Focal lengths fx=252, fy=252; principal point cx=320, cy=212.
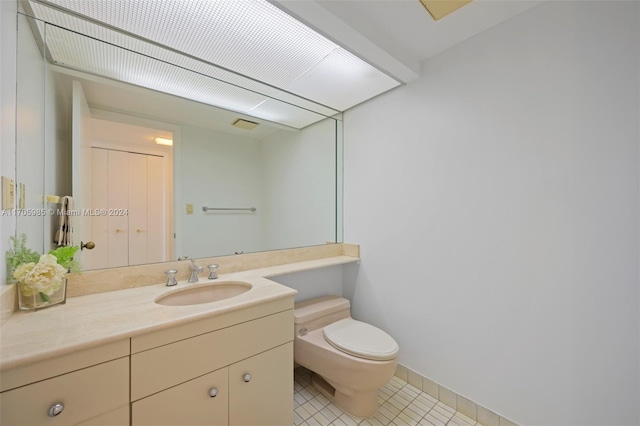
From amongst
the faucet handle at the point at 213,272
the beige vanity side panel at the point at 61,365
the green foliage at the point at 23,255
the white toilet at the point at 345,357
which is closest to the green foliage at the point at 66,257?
the green foliage at the point at 23,255

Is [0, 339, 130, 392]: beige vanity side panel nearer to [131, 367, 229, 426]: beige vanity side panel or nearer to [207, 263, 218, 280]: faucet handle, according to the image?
[131, 367, 229, 426]: beige vanity side panel

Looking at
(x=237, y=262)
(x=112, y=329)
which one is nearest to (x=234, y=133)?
(x=237, y=262)

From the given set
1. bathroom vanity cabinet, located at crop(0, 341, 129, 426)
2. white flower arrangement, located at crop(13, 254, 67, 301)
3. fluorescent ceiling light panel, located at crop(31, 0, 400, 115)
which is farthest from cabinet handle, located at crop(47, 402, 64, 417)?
fluorescent ceiling light panel, located at crop(31, 0, 400, 115)

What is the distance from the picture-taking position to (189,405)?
3.15 feet

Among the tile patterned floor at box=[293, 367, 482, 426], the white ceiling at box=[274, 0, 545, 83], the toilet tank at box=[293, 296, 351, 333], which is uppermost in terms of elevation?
the white ceiling at box=[274, 0, 545, 83]

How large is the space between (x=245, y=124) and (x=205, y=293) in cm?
123

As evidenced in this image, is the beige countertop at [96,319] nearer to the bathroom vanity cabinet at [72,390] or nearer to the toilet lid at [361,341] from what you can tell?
the bathroom vanity cabinet at [72,390]

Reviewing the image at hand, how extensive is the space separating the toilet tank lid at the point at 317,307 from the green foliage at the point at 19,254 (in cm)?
123

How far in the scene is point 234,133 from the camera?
1.87 m

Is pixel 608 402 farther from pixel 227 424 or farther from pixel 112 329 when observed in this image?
pixel 112 329

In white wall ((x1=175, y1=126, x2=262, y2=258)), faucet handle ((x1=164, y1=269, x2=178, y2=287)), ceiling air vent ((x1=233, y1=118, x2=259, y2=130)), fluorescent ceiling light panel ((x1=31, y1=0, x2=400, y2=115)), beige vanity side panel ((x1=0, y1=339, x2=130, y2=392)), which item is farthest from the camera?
ceiling air vent ((x1=233, y1=118, x2=259, y2=130))

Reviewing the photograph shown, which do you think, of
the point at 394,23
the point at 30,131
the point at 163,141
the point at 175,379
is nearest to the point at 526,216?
the point at 394,23

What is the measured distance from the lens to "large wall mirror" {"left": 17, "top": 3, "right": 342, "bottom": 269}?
1.17 meters

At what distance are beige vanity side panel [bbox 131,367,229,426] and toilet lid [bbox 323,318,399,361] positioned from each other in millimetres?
657
